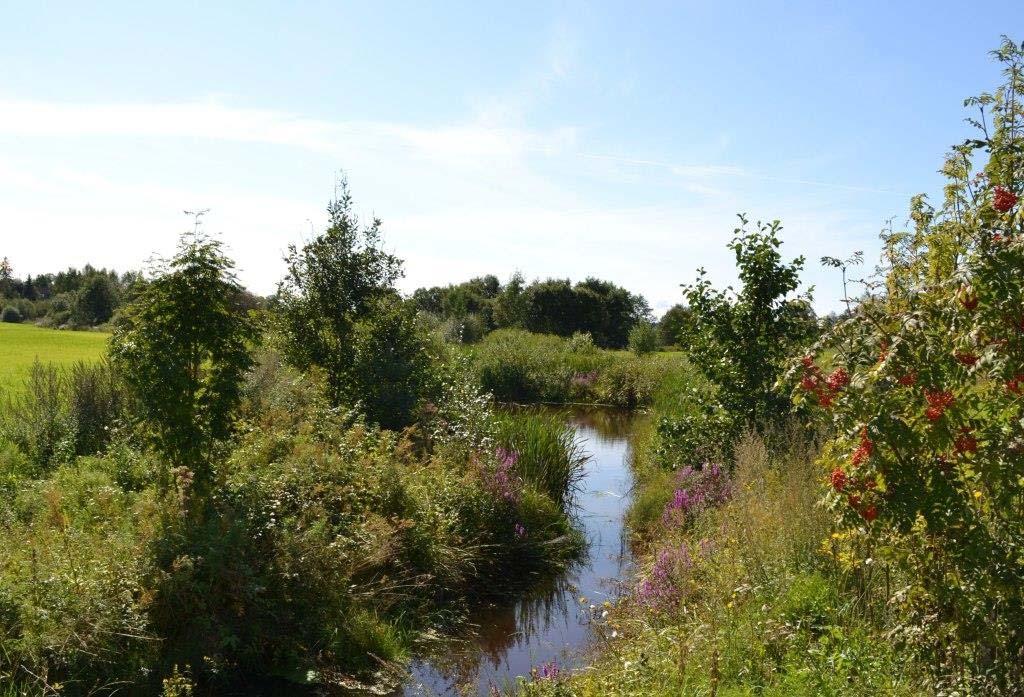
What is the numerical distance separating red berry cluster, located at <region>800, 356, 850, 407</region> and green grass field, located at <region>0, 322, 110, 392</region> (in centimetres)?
1276

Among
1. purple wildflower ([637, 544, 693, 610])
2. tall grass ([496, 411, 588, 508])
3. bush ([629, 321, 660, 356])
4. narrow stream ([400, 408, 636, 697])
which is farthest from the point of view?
bush ([629, 321, 660, 356])

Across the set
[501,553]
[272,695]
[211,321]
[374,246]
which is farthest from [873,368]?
[374,246]

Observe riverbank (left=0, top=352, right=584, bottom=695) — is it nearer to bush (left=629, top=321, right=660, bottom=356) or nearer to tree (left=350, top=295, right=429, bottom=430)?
tree (left=350, top=295, right=429, bottom=430)

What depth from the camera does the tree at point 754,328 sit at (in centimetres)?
1069

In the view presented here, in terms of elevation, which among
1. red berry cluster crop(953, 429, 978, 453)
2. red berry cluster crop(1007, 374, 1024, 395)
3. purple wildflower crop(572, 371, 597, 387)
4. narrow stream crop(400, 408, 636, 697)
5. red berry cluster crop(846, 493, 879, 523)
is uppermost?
red berry cluster crop(1007, 374, 1024, 395)

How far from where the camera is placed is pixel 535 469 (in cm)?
1287

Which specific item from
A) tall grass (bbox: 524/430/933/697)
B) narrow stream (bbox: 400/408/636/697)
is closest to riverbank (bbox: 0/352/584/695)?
narrow stream (bbox: 400/408/636/697)

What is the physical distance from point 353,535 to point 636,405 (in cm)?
1978

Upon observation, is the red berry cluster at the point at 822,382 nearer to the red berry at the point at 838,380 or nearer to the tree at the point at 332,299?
the red berry at the point at 838,380

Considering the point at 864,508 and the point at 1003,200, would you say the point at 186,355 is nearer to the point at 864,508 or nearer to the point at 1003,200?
the point at 864,508

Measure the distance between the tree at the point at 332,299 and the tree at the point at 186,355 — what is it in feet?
17.6

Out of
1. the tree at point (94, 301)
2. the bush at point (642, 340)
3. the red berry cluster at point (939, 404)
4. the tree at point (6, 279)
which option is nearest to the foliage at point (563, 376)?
the bush at point (642, 340)

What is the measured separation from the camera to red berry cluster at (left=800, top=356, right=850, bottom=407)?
4.32 meters

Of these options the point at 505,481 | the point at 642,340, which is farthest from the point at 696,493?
the point at 642,340
